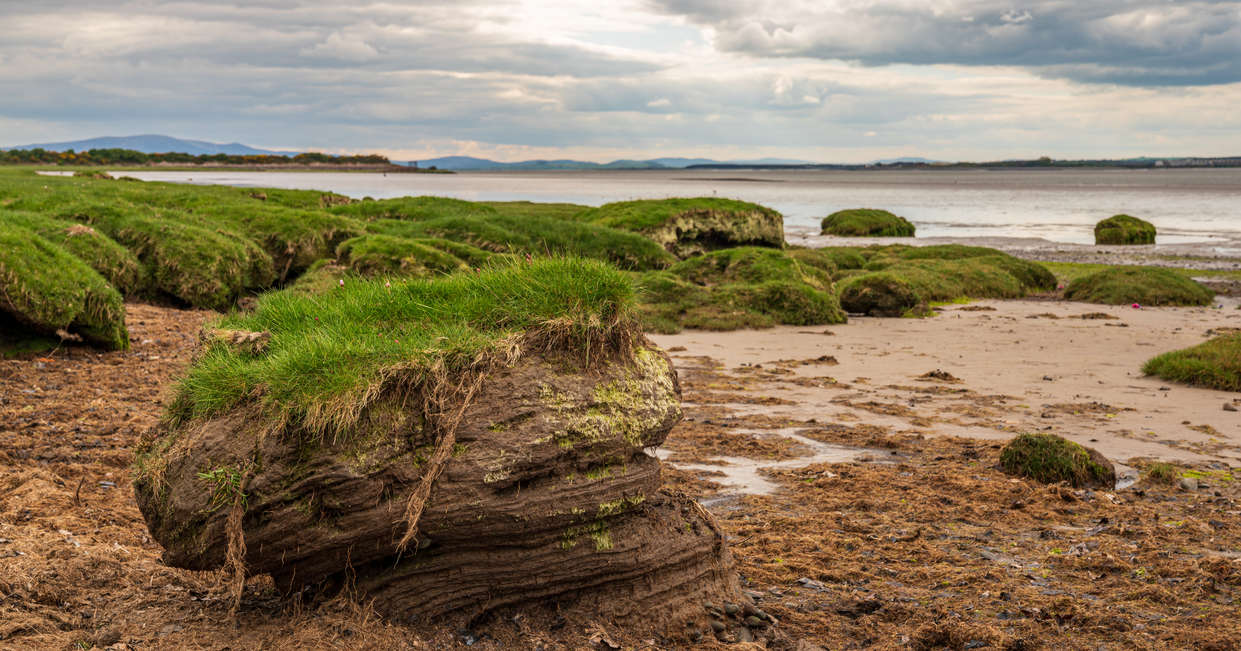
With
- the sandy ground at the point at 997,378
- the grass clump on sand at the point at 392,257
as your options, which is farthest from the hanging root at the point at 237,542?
the grass clump on sand at the point at 392,257

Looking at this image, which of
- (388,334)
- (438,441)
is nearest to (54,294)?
(388,334)

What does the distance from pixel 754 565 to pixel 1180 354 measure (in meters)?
10.3

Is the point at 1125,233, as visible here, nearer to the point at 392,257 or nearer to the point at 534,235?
the point at 534,235

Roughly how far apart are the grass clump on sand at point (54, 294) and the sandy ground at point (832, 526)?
34 centimetres

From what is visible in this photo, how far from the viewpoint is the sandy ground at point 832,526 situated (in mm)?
4668

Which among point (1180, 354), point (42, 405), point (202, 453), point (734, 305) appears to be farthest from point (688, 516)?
point (734, 305)

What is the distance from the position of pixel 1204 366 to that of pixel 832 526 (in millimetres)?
8696

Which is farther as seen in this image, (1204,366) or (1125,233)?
(1125,233)

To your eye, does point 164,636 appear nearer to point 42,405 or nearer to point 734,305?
point 42,405

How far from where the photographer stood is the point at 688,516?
540 centimetres

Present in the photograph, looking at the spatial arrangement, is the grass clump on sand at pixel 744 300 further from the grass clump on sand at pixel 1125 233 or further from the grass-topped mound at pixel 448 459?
the grass clump on sand at pixel 1125 233

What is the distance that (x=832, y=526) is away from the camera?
274 inches

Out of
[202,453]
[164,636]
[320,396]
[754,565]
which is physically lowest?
[754,565]

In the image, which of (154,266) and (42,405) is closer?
(42,405)
